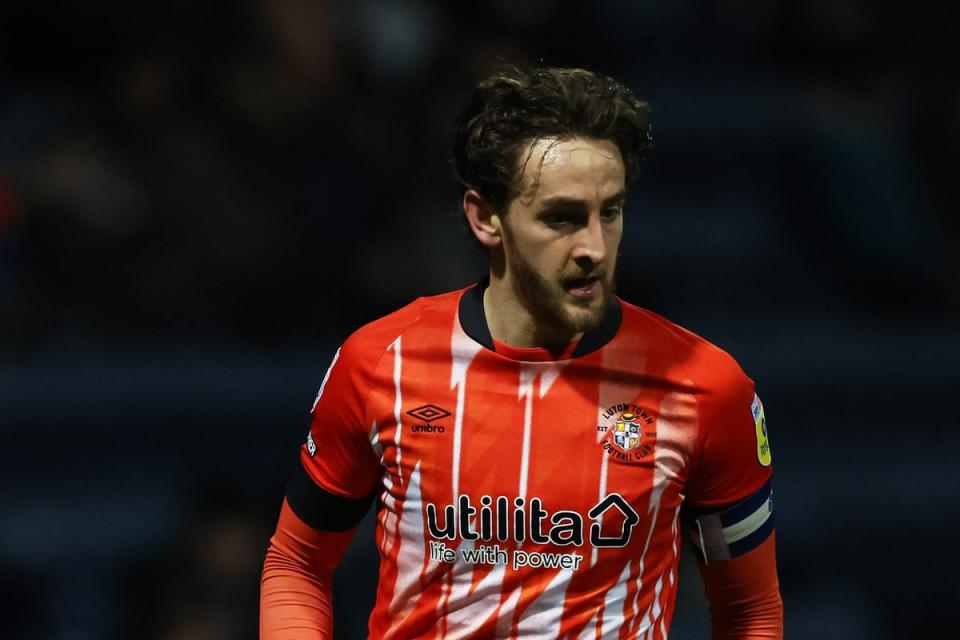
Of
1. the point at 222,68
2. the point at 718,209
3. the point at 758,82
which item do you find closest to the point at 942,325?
the point at 718,209

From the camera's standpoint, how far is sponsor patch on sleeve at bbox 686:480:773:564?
2914mm

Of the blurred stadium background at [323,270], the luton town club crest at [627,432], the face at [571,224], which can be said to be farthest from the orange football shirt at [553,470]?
the blurred stadium background at [323,270]

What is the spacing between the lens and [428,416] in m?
2.92

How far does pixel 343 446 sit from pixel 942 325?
176 inches

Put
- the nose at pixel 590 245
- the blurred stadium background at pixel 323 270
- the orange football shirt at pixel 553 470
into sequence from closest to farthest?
the nose at pixel 590 245
the orange football shirt at pixel 553 470
the blurred stadium background at pixel 323 270

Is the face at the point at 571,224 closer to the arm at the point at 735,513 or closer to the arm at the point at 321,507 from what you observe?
the arm at the point at 735,513

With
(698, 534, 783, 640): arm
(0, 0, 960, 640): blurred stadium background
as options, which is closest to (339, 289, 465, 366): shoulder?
(698, 534, 783, 640): arm

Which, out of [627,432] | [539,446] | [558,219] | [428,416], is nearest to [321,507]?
[428,416]

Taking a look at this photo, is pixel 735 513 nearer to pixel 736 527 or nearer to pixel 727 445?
pixel 736 527

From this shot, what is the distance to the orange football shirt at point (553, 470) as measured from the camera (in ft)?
9.29

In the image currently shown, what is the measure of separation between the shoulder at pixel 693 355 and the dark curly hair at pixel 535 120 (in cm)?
29

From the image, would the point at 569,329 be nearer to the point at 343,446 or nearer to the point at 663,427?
the point at 663,427

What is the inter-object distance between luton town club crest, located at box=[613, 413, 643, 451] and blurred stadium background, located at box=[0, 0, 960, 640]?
2590 millimetres

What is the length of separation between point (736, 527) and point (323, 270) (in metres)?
3.54
